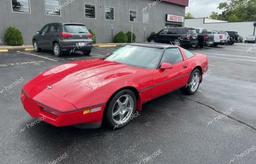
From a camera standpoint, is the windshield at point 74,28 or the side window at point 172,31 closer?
the windshield at point 74,28

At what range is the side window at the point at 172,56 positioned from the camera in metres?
4.21

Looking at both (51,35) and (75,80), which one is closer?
(75,80)

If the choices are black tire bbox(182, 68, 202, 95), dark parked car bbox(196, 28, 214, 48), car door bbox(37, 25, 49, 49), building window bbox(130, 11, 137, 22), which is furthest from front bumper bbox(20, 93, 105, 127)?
building window bbox(130, 11, 137, 22)

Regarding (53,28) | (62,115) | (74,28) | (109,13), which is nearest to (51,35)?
(53,28)

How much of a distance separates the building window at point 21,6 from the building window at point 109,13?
6.11 metres

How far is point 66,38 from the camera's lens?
9.30 metres

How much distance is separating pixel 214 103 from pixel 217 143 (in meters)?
1.76

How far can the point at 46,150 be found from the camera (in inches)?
106

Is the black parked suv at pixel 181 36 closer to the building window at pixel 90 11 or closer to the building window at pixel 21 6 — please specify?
the building window at pixel 90 11

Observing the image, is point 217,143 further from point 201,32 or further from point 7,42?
point 201,32

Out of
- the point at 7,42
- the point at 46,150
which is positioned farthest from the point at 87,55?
the point at 46,150

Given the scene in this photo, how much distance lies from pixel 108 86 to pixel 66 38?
7.04m

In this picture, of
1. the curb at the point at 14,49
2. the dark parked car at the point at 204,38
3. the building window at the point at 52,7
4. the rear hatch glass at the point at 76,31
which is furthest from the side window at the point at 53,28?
the dark parked car at the point at 204,38

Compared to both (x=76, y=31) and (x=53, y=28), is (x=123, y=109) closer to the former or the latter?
(x=76, y=31)
